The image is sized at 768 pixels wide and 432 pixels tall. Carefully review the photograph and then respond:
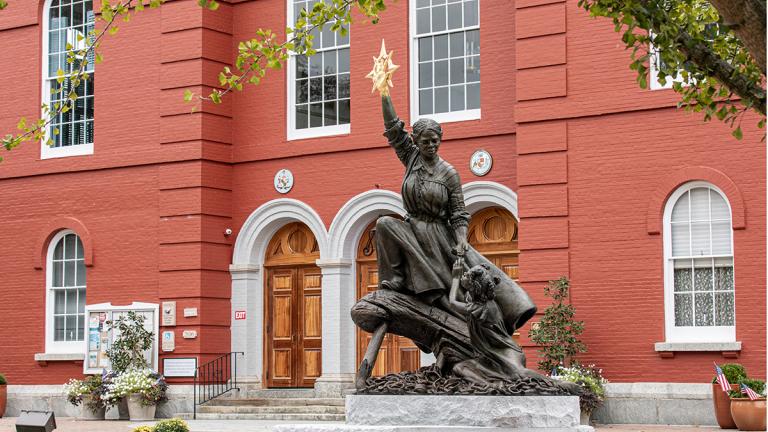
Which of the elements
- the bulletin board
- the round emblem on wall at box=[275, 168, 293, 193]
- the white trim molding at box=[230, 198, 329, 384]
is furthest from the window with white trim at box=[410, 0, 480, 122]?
the bulletin board

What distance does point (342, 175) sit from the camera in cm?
2152

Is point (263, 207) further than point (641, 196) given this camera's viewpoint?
Yes

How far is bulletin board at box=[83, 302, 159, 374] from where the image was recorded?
72.6 ft

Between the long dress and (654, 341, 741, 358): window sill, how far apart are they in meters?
7.60

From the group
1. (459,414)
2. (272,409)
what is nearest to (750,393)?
(459,414)

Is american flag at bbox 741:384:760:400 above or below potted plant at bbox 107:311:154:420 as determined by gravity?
below

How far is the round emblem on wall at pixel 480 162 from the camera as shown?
789 inches

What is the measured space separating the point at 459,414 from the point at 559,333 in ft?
27.5

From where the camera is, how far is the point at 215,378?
21844 millimetres

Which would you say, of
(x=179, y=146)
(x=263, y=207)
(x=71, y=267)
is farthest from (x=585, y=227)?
(x=71, y=267)

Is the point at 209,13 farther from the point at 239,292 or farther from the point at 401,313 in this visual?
the point at 401,313

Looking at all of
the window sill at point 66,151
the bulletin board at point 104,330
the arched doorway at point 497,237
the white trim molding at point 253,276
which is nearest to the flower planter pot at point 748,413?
the arched doorway at point 497,237

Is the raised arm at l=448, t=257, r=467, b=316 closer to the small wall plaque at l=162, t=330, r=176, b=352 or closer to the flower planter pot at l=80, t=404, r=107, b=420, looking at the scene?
the small wall plaque at l=162, t=330, r=176, b=352

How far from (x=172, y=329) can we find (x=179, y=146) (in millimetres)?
3177
